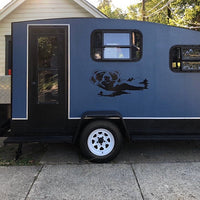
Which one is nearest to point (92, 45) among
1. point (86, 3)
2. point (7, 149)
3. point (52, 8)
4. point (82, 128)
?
point (82, 128)

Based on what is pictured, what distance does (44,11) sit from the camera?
919 centimetres

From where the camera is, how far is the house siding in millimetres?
9039

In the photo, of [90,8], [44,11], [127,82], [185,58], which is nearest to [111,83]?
[127,82]

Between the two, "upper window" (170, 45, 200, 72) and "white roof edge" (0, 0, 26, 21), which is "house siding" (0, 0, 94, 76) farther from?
"upper window" (170, 45, 200, 72)

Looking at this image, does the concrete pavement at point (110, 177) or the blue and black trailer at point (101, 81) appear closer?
the concrete pavement at point (110, 177)

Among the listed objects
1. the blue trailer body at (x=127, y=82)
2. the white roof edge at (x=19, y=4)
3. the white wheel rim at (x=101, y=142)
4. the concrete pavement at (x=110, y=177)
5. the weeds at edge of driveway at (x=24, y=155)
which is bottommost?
the concrete pavement at (x=110, y=177)

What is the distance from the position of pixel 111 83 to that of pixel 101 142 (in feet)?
3.81

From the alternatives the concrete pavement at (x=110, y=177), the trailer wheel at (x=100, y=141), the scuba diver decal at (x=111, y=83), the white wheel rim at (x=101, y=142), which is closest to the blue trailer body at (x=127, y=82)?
the scuba diver decal at (x=111, y=83)

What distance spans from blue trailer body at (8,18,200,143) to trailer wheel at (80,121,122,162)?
0.28 metres

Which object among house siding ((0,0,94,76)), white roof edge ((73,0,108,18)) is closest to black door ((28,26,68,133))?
white roof edge ((73,0,108,18))

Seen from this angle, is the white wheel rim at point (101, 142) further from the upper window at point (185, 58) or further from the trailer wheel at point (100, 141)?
the upper window at point (185, 58)

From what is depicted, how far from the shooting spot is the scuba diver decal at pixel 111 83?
468 cm

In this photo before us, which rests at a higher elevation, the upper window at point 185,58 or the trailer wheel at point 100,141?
the upper window at point 185,58

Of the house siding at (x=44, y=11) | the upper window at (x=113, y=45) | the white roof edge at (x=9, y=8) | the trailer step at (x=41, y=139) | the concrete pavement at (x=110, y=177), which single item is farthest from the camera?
the house siding at (x=44, y=11)
